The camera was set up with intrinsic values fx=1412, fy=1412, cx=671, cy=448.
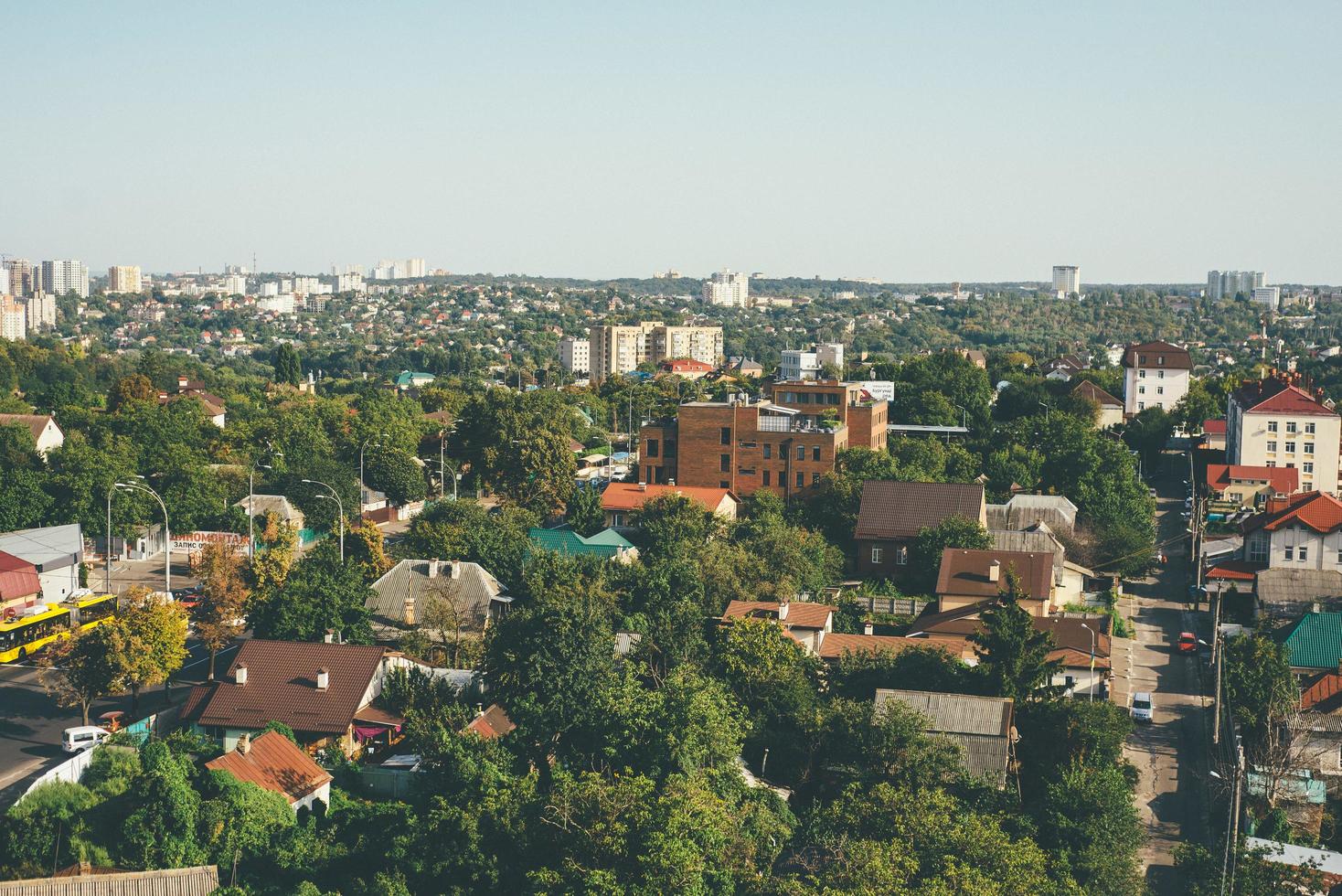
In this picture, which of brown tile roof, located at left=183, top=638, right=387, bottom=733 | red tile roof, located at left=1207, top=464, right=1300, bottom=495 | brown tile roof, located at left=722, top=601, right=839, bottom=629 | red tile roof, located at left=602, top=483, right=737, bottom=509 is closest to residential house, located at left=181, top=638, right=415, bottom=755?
brown tile roof, located at left=183, top=638, right=387, bottom=733

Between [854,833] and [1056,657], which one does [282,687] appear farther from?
[1056,657]

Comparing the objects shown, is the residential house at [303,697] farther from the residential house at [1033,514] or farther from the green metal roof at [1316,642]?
the residential house at [1033,514]

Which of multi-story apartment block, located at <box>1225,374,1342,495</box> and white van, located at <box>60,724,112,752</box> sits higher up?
multi-story apartment block, located at <box>1225,374,1342,495</box>

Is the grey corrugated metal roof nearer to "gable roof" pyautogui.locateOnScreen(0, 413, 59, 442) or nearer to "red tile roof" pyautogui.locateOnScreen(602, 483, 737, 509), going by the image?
"red tile roof" pyautogui.locateOnScreen(602, 483, 737, 509)

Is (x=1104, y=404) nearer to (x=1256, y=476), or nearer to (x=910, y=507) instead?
(x=1256, y=476)

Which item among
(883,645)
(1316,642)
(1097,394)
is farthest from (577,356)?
(1316,642)

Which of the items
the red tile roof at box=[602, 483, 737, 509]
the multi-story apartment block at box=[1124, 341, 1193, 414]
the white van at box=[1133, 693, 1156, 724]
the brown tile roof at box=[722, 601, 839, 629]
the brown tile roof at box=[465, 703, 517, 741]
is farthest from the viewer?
the multi-story apartment block at box=[1124, 341, 1193, 414]

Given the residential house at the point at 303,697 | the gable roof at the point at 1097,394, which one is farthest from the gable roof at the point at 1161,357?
the residential house at the point at 303,697
